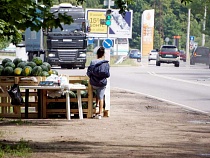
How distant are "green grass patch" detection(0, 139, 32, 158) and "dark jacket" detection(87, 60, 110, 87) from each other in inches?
221

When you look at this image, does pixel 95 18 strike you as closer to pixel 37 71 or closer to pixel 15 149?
pixel 37 71

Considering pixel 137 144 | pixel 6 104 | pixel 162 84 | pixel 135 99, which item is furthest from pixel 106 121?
pixel 162 84

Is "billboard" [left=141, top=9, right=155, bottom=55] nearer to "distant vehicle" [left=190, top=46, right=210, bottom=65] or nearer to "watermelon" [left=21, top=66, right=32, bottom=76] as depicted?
"distant vehicle" [left=190, top=46, right=210, bottom=65]

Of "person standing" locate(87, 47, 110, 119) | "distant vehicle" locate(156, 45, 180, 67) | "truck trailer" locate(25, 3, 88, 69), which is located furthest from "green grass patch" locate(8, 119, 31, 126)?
"distant vehicle" locate(156, 45, 180, 67)

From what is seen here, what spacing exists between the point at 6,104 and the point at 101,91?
228cm

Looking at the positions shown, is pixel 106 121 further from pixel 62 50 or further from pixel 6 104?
pixel 62 50

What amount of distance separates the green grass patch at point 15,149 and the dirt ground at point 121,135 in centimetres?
13

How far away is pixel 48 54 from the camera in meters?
48.3

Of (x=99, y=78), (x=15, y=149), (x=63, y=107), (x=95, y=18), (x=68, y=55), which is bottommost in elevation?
(x=68, y=55)

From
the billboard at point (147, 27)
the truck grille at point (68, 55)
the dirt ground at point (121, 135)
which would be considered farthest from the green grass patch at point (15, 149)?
the billboard at point (147, 27)

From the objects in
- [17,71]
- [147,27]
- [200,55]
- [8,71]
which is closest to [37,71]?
[17,71]

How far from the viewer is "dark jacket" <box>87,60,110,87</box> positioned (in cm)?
1881

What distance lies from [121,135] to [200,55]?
202 feet

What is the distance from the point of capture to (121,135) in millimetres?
15156
